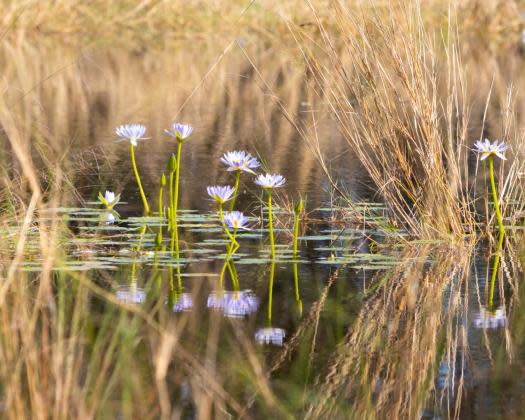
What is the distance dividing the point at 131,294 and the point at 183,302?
0.52ft

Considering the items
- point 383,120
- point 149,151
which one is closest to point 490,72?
point 149,151

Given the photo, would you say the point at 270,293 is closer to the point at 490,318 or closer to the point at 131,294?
the point at 131,294

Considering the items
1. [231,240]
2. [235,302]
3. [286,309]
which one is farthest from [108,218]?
[286,309]

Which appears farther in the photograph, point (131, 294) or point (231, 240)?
point (231, 240)

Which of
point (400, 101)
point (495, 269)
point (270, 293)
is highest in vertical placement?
point (400, 101)

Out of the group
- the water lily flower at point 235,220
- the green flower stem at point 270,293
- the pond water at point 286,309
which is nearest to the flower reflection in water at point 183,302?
the pond water at point 286,309

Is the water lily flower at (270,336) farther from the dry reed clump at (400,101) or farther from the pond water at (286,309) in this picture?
the dry reed clump at (400,101)

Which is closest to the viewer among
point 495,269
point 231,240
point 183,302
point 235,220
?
point 183,302

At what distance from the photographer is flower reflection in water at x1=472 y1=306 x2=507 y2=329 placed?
318 cm

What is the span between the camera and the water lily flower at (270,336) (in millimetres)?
3006

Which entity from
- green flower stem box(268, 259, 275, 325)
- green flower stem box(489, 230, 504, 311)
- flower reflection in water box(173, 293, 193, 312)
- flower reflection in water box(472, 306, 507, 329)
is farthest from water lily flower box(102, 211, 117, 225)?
flower reflection in water box(472, 306, 507, 329)

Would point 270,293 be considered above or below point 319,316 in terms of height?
above

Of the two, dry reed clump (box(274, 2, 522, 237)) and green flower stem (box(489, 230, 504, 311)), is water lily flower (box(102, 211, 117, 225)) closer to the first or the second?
dry reed clump (box(274, 2, 522, 237))

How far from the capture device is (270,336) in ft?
10.0
